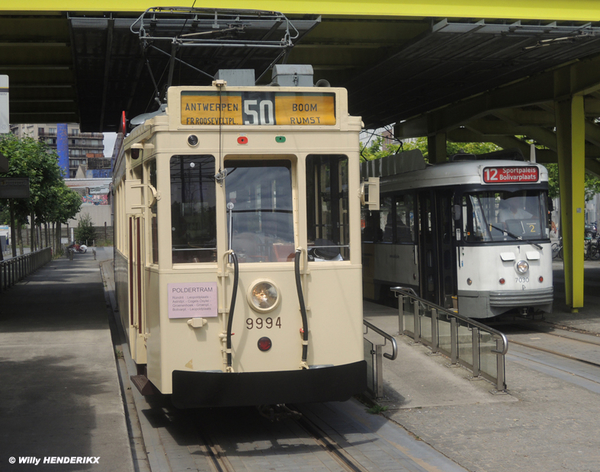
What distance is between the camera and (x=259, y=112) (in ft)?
22.5

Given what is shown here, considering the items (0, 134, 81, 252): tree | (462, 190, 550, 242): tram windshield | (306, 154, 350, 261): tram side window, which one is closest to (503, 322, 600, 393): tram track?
(462, 190, 550, 242): tram windshield

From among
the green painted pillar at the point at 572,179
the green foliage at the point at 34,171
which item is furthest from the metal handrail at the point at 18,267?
the green painted pillar at the point at 572,179

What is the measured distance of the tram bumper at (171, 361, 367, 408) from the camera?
6547 mm

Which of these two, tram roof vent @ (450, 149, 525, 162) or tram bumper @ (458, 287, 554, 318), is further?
tram roof vent @ (450, 149, 525, 162)

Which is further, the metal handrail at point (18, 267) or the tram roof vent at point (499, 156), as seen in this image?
the metal handrail at point (18, 267)

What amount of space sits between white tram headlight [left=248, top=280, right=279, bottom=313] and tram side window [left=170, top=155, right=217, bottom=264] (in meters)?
0.45

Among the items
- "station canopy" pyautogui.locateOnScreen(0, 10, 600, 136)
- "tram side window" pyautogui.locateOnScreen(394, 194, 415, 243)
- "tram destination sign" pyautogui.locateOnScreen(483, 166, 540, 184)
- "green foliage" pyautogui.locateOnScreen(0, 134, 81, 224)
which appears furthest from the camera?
"green foliage" pyautogui.locateOnScreen(0, 134, 81, 224)

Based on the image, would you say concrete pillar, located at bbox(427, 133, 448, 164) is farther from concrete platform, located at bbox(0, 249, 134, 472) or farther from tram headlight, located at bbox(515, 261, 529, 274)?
concrete platform, located at bbox(0, 249, 134, 472)

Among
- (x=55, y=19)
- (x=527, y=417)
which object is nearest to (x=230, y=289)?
(x=527, y=417)

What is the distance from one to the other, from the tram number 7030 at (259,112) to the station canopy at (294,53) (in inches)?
82.2

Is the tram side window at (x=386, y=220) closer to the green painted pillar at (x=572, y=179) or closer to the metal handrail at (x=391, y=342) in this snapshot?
the green painted pillar at (x=572, y=179)

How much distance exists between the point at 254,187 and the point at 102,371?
14.3 feet

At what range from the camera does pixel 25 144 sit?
2938 centimetres

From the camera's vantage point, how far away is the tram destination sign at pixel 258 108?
6.76m
